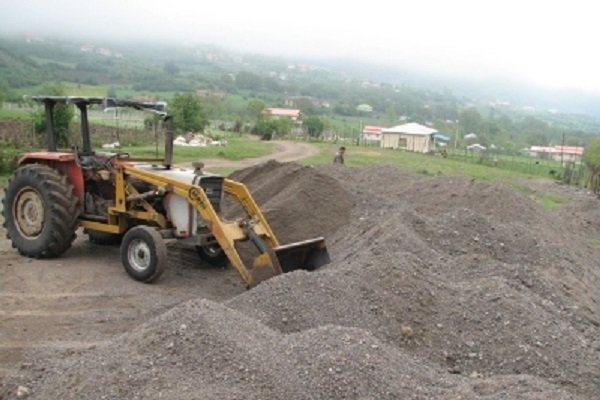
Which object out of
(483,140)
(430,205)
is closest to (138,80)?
(483,140)

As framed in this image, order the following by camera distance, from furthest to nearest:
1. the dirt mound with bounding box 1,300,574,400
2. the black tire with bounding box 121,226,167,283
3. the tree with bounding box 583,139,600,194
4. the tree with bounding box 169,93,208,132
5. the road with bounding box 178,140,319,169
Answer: the tree with bounding box 169,93,208,132 < the tree with bounding box 583,139,600,194 < the road with bounding box 178,140,319,169 < the black tire with bounding box 121,226,167,283 < the dirt mound with bounding box 1,300,574,400

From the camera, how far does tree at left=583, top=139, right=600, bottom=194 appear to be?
27.5 m

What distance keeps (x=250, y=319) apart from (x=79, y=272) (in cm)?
404

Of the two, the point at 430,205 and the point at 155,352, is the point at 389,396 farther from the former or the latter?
the point at 430,205

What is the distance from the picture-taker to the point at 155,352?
5.36 metres

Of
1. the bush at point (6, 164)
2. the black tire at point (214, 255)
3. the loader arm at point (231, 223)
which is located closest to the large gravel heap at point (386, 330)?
the loader arm at point (231, 223)

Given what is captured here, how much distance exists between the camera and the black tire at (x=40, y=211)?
954 centimetres

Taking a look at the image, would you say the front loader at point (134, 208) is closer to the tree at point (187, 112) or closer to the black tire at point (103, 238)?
the black tire at point (103, 238)

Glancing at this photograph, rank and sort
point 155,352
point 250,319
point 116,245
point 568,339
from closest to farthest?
point 155,352 < point 250,319 < point 568,339 < point 116,245

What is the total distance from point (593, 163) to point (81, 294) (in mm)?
29452

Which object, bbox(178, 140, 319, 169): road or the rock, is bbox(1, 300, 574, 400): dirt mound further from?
bbox(178, 140, 319, 169): road

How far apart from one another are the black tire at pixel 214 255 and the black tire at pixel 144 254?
1199 mm

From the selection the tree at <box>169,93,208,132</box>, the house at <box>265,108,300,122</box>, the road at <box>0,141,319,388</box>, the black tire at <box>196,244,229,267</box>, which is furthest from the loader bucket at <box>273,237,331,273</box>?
the house at <box>265,108,300,122</box>

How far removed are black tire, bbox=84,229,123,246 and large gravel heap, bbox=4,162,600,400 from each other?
2552 millimetres
